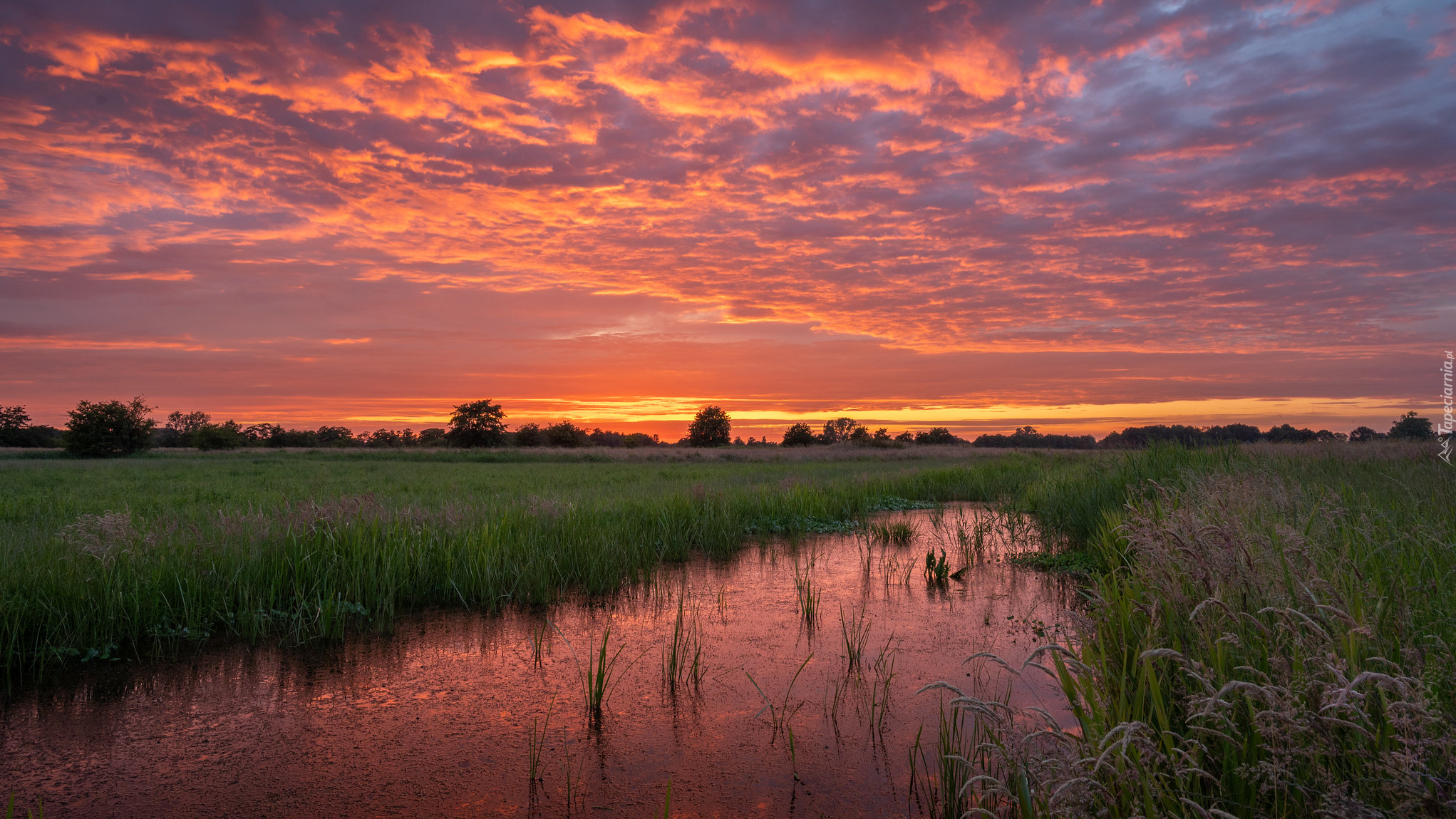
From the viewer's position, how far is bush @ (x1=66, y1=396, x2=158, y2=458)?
4375 cm

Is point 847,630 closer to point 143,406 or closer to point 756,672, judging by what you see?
point 756,672

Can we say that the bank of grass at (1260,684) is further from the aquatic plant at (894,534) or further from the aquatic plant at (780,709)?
the aquatic plant at (894,534)

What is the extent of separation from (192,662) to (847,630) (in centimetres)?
579

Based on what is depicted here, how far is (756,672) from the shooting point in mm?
5316

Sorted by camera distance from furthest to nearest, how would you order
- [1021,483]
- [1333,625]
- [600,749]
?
[1021,483] < [600,749] < [1333,625]

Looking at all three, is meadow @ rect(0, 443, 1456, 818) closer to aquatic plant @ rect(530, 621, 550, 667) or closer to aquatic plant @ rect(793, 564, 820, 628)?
aquatic plant @ rect(530, 621, 550, 667)

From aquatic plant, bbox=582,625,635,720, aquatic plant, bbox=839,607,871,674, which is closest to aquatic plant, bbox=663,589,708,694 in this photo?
aquatic plant, bbox=582,625,635,720

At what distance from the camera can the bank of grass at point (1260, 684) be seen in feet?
6.13

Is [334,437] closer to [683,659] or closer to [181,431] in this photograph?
[181,431]

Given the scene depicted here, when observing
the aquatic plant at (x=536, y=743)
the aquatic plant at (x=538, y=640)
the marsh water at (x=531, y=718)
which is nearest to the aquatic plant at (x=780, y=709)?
the marsh water at (x=531, y=718)

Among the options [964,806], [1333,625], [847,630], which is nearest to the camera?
[1333,625]

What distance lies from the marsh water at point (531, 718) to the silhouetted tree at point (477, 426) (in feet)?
208

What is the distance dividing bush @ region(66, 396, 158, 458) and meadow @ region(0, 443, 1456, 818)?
35725mm

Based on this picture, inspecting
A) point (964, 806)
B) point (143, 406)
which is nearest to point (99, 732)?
point (964, 806)
